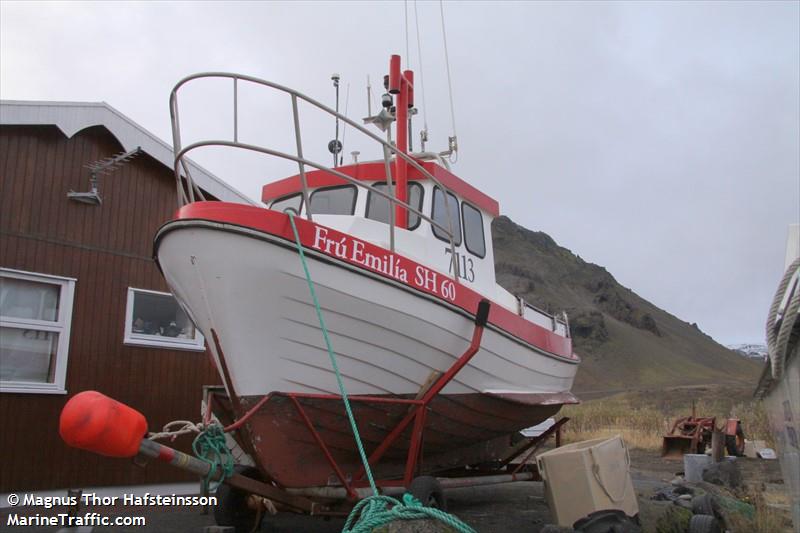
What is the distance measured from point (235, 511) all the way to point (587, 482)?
293 cm

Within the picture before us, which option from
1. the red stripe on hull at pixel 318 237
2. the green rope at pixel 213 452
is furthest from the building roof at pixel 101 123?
the green rope at pixel 213 452

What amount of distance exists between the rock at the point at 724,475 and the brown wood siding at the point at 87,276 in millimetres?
6322

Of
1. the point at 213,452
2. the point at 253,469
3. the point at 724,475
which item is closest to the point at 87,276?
the point at 253,469

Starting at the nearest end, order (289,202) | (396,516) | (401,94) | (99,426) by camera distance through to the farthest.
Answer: (99,426), (396,516), (289,202), (401,94)

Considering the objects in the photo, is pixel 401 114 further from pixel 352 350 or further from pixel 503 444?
pixel 503 444

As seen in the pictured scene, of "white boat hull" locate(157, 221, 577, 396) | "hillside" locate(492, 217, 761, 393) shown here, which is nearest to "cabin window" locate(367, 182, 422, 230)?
"white boat hull" locate(157, 221, 577, 396)

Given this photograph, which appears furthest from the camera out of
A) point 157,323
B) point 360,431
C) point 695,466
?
point 695,466

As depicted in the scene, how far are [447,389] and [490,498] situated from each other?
11.6 feet

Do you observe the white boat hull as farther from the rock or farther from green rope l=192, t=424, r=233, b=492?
the rock

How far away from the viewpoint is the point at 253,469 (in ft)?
20.3

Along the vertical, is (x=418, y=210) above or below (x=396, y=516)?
above

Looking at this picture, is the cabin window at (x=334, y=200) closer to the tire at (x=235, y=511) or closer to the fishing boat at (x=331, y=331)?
the fishing boat at (x=331, y=331)

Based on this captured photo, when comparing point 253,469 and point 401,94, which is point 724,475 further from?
point 401,94

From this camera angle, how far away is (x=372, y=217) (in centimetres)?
687
